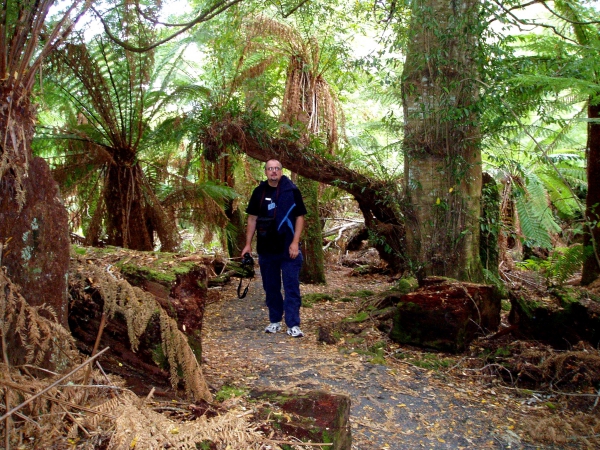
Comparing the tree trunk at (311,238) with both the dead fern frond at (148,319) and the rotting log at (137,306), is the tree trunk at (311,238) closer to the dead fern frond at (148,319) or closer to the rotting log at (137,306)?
the rotting log at (137,306)

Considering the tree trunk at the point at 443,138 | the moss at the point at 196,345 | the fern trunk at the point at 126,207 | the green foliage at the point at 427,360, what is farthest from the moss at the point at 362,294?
the moss at the point at 196,345

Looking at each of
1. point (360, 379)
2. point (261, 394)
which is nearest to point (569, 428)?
point (360, 379)

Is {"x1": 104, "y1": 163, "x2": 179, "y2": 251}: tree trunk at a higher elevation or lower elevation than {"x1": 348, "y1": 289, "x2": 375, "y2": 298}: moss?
higher

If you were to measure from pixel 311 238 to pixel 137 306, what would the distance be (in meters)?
6.44

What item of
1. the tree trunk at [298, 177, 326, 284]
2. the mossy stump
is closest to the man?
the mossy stump

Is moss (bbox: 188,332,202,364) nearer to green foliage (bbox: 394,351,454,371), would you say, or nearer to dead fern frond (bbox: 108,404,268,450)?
dead fern frond (bbox: 108,404,268,450)

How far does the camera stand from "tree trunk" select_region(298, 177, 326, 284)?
8.79m

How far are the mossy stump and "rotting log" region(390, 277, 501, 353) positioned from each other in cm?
254

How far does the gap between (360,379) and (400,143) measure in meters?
3.07

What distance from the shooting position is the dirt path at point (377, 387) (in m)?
3.35

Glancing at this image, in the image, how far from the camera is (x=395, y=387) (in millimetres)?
4074

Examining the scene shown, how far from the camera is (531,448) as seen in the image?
10.7 ft

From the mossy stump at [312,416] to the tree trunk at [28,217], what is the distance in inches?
44.6

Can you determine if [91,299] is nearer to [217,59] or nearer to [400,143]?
[400,143]
